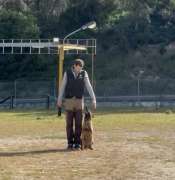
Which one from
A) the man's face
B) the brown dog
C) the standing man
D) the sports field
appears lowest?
the sports field

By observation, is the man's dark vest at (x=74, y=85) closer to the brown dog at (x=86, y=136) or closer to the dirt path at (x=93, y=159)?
the brown dog at (x=86, y=136)

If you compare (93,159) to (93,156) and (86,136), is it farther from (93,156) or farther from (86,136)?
(86,136)

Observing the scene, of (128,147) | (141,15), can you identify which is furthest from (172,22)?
(128,147)

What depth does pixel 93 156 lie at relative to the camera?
14000mm

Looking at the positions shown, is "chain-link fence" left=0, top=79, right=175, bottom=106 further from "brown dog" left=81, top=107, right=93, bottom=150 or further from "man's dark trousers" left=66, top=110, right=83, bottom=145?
"brown dog" left=81, top=107, right=93, bottom=150

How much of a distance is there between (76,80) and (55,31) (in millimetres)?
52780

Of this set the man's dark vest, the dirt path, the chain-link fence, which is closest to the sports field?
the dirt path

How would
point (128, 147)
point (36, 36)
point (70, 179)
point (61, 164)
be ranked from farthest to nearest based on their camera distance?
1. point (36, 36)
2. point (128, 147)
3. point (61, 164)
4. point (70, 179)

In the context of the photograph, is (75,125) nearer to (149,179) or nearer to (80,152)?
(80,152)

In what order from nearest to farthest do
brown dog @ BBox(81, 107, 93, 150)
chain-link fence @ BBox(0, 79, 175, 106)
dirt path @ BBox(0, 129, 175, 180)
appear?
dirt path @ BBox(0, 129, 175, 180) < brown dog @ BBox(81, 107, 93, 150) < chain-link fence @ BBox(0, 79, 175, 106)

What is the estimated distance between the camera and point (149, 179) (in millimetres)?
10945

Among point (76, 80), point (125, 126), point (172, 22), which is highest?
point (172, 22)

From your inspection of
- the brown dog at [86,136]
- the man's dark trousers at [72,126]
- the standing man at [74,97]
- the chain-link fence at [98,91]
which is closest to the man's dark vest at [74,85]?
the standing man at [74,97]

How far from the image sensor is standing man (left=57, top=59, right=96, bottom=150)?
15250 millimetres
